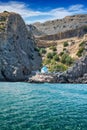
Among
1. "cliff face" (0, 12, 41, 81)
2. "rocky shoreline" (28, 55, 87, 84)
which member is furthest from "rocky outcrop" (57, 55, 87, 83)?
"cliff face" (0, 12, 41, 81)

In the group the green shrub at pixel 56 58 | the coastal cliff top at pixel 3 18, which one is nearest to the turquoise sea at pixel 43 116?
the coastal cliff top at pixel 3 18

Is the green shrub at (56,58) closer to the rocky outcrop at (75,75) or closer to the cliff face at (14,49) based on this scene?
the cliff face at (14,49)

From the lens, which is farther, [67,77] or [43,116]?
[67,77]

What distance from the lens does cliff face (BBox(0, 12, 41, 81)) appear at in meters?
91.8

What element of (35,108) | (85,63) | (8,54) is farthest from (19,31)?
(35,108)

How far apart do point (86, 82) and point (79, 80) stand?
2481 millimetres

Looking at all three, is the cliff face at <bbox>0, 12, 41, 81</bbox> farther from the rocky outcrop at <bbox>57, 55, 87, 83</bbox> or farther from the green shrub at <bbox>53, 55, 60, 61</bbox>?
the green shrub at <bbox>53, 55, 60, 61</bbox>

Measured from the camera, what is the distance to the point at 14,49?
332 feet

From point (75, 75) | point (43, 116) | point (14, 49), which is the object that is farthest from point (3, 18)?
point (43, 116)

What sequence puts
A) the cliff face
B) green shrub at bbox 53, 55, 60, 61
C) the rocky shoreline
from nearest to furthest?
the cliff face → the rocky shoreline → green shrub at bbox 53, 55, 60, 61

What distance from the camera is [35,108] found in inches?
1528

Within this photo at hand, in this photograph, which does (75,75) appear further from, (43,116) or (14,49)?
(43,116)

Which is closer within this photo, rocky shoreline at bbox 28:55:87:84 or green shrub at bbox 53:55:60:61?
rocky shoreline at bbox 28:55:87:84

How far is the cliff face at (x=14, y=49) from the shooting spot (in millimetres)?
91750
